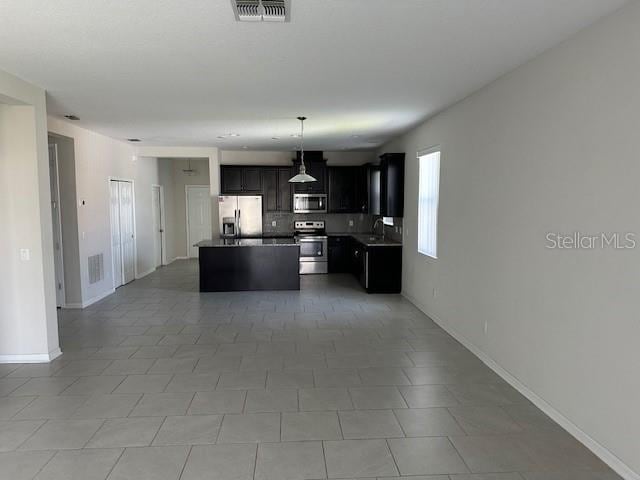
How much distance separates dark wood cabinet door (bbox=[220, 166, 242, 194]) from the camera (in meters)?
9.36

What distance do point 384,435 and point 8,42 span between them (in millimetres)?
3735

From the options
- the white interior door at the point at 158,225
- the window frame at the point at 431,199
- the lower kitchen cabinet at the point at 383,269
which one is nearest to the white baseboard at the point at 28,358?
the window frame at the point at 431,199

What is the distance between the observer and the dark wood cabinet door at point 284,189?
9.57 metres

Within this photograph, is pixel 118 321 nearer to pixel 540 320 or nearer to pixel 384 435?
pixel 384 435

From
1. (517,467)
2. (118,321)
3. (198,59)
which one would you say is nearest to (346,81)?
(198,59)

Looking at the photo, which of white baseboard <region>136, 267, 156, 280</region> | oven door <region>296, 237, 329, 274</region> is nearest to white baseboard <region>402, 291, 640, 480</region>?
oven door <region>296, 237, 329, 274</region>

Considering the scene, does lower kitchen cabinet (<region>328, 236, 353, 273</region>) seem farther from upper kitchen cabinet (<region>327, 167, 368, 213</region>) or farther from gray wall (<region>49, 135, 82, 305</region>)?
gray wall (<region>49, 135, 82, 305</region>)

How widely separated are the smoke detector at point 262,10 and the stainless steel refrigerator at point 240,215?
6.62 metres

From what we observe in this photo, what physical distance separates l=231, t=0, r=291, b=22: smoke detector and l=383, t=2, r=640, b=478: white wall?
6.29ft

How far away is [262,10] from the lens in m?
2.42

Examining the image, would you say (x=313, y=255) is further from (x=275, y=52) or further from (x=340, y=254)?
(x=275, y=52)

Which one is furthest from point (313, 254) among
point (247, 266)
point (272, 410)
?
point (272, 410)

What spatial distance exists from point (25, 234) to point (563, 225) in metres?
4.72

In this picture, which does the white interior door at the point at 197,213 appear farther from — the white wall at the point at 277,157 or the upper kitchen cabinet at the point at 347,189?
the upper kitchen cabinet at the point at 347,189
